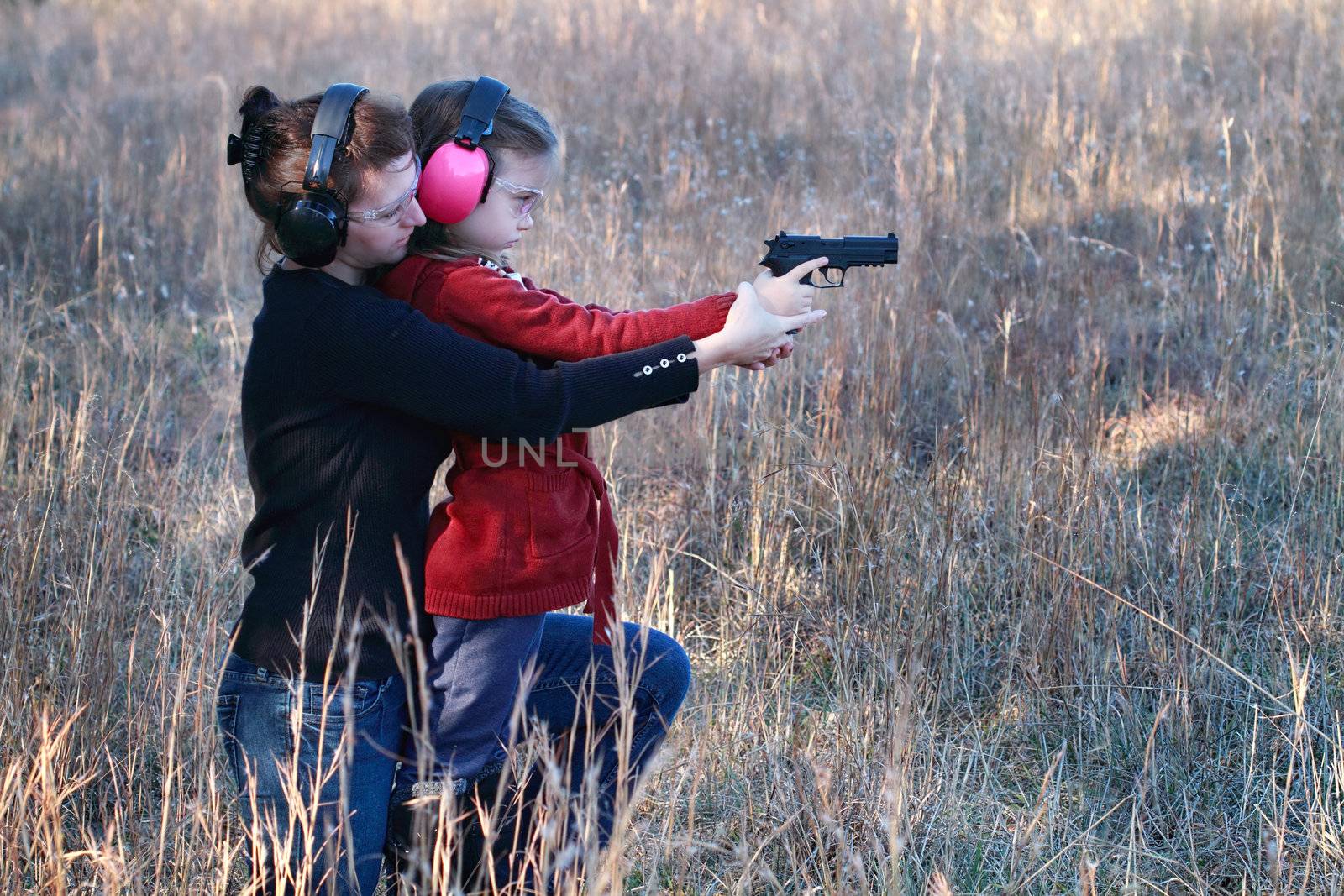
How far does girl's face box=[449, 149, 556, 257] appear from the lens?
7.21 ft

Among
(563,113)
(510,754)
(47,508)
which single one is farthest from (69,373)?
(510,754)

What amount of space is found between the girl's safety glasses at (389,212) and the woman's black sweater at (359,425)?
0.37ft

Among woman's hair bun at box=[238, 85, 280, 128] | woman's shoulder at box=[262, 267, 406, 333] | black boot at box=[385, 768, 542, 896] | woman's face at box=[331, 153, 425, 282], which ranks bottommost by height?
black boot at box=[385, 768, 542, 896]

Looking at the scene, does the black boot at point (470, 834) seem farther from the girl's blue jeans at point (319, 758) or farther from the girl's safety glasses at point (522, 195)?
the girl's safety glasses at point (522, 195)

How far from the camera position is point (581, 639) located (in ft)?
8.00

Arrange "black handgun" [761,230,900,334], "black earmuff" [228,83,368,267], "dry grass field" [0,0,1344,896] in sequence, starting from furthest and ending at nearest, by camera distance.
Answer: "dry grass field" [0,0,1344,896] < "black handgun" [761,230,900,334] < "black earmuff" [228,83,368,267]

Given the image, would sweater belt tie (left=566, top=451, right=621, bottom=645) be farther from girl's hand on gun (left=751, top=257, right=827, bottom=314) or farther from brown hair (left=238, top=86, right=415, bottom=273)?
brown hair (left=238, top=86, right=415, bottom=273)

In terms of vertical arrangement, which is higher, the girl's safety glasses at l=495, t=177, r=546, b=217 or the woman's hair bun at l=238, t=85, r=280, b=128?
the woman's hair bun at l=238, t=85, r=280, b=128

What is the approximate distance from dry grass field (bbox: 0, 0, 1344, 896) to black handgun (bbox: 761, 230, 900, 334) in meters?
0.61

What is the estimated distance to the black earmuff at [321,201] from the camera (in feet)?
6.36

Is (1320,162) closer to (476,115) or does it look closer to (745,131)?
(745,131)

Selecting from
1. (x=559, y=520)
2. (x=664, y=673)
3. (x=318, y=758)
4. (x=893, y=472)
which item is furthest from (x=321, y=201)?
(x=893, y=472)

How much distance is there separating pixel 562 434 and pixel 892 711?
3.38 ft

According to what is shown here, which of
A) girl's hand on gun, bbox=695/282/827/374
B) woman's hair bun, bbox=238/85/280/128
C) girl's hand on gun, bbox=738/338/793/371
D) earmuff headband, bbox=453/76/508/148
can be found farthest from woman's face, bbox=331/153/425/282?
girl's hand on gun, bbox=738/338/793/371
